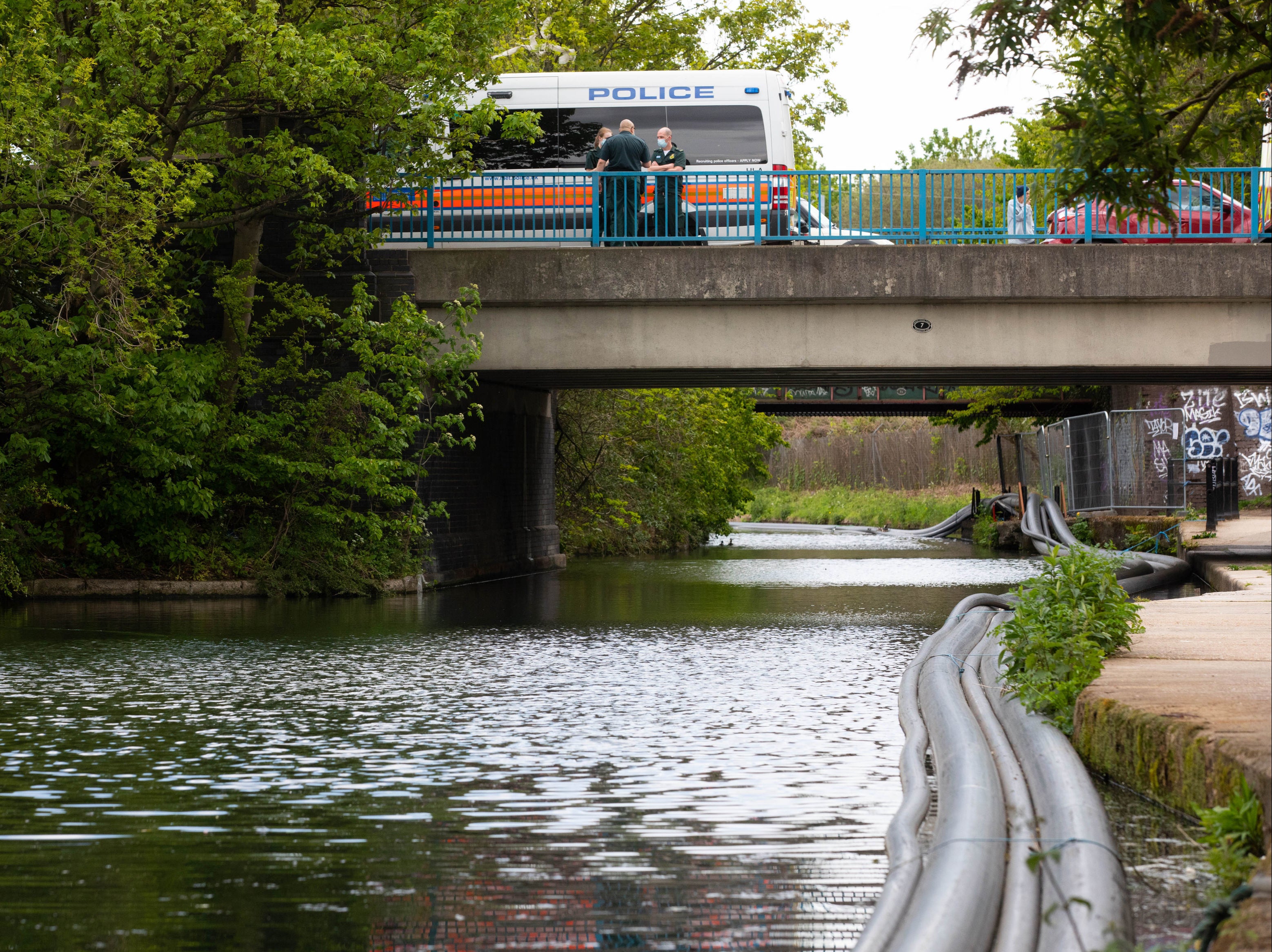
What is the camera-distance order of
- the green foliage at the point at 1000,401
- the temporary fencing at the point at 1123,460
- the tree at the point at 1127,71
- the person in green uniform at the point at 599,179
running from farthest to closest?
the green foliage at the point at 1000,401, the temporary fencing at the point at 1123,460, the person in green uniform at the point at 599,179, the tree at the point at 1127,71

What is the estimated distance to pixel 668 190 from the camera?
61.4 feet

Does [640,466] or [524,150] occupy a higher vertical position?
[524,150]

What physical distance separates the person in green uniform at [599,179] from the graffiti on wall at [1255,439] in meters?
14.9

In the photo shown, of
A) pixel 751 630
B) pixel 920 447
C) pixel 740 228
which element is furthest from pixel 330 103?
pixel 920 447

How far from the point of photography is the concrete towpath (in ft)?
15.9

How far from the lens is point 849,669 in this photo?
1016cm

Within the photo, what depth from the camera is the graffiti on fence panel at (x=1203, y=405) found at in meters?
29.7

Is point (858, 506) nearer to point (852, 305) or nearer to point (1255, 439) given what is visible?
point (1255, 439)

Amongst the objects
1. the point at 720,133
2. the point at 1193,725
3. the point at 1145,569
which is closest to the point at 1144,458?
the point at 1145,569

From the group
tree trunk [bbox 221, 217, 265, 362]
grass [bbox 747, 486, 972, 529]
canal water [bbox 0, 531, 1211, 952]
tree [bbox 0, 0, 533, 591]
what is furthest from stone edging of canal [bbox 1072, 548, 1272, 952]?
grass [bbox 747, 486, 972, 529]

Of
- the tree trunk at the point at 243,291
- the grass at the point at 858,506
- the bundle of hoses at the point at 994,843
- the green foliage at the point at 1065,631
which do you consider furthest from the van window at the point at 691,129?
the grass at the point at 858,506

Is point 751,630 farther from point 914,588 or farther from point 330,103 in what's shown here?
point 330,103

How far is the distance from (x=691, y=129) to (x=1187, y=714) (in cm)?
1674

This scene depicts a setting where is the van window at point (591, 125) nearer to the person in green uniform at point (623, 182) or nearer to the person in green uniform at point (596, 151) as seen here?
the person in green uniform at point (596, 151)
